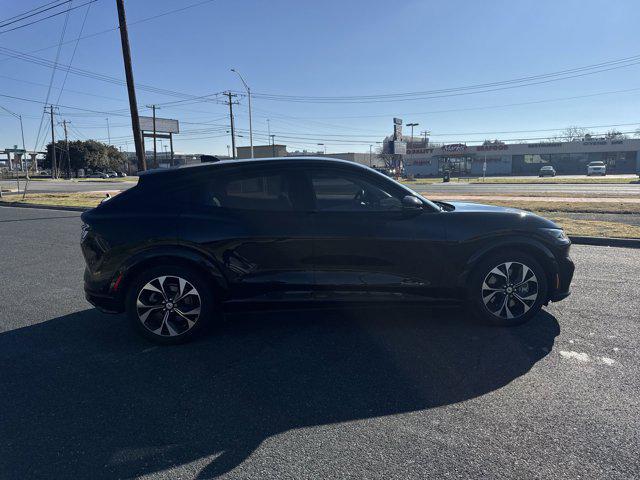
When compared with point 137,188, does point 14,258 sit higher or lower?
lower

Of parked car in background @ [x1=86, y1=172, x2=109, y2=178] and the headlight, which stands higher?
parked car in background @ [x1=86, y1=172, x2=109, y2=178]

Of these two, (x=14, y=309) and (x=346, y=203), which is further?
(x=14, y=309)

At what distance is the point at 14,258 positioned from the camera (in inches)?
321

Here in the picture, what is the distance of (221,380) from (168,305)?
3.22 ft

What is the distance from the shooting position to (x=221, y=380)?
3.42 m

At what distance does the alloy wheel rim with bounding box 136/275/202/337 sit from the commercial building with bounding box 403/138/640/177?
64988 mm

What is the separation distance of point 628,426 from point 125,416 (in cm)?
323

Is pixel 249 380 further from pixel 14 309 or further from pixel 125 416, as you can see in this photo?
pixel 14 309

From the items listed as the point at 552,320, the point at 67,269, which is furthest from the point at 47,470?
the point at 67,269

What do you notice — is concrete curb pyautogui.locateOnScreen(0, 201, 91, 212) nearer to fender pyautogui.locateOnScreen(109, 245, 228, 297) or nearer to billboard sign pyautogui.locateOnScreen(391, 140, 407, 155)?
fender pyautogui.locateOnScreen(109, 245, 228, 297)

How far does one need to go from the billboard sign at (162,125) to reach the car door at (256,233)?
7238 centimetres

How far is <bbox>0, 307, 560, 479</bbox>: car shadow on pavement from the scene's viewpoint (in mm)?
2623

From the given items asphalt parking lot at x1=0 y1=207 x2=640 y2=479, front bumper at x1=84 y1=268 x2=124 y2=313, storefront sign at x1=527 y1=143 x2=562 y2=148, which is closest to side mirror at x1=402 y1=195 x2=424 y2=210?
asphalt parking lot at x1=0 y1=207 x2=640 y2=479

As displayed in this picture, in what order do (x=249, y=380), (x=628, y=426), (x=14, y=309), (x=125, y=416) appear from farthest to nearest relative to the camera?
(x=14, y=309) → (x=249, y=380) → (x=125, y=416) → (x=628, y=426)
